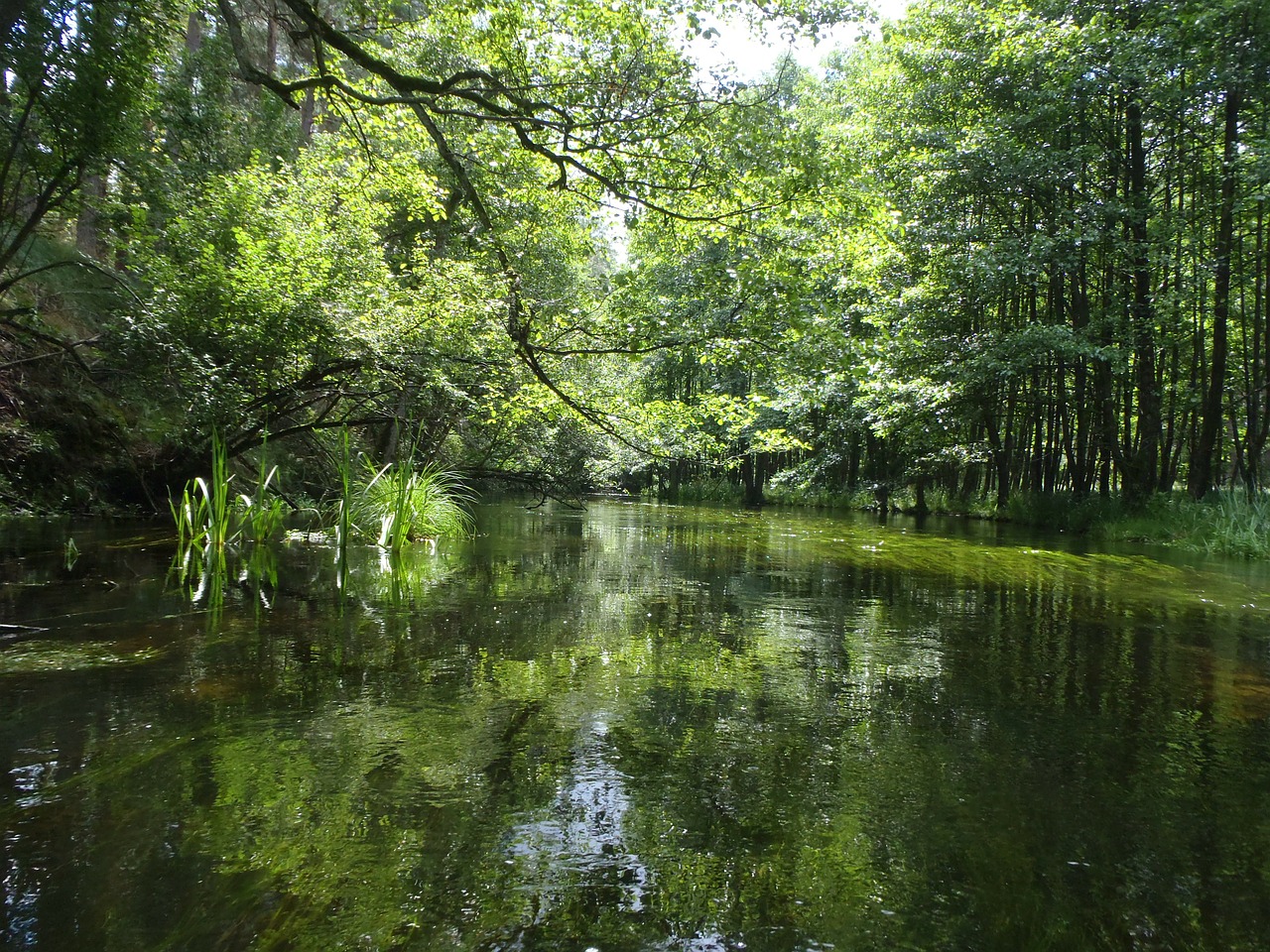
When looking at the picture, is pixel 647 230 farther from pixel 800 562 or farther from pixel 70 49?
pixel 70 49

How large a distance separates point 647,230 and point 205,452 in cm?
589

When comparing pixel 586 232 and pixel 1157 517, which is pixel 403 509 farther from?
pixel 1157 517

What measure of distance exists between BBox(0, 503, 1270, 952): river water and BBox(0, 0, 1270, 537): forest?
12.4 ft

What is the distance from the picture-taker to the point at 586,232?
1086 cm

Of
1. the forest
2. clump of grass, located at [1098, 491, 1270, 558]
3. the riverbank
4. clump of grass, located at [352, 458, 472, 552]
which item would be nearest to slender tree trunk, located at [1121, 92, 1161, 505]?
the forest

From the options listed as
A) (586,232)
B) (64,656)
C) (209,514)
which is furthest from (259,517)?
(586,232)

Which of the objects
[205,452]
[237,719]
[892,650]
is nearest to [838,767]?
[892,650]

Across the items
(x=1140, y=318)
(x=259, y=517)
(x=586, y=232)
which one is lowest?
(x=259, y=517)

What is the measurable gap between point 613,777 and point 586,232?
9.92 m

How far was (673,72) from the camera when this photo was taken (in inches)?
242

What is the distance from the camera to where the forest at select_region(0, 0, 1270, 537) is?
247 inches

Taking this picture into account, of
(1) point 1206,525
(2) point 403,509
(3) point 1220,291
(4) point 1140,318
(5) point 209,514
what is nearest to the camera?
(5) point 209,514

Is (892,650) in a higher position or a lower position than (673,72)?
lower

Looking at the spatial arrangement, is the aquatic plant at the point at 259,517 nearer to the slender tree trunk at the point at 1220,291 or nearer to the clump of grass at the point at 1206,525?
the clump of grass at the point at 1206,525
